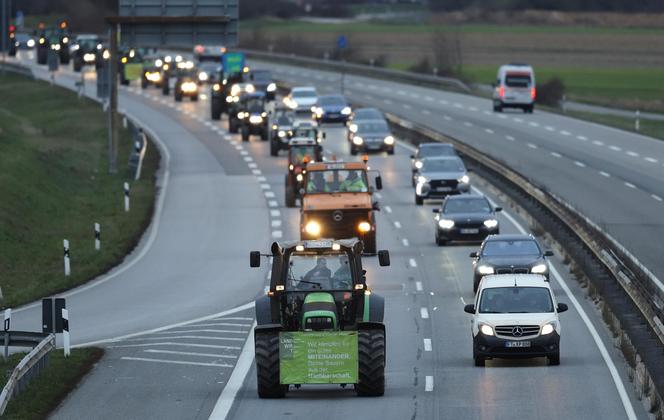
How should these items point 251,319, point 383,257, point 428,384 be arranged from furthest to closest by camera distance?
point 251,319
point 428,384
point 383,257

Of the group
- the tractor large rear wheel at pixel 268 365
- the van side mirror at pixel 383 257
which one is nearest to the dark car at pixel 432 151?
the van side mirror at pixel 383 257

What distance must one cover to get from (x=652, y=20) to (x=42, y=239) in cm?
10999

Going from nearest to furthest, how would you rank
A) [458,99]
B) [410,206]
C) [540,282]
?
[540,282]
[410,206]
[458,99]

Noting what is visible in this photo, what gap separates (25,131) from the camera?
80.2 meters

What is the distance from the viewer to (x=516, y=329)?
26.5 metres

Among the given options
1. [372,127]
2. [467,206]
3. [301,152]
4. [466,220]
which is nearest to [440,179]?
[301,152]

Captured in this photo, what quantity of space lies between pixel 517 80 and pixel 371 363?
209 feet

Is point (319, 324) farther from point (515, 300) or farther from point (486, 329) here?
point (515, 300)

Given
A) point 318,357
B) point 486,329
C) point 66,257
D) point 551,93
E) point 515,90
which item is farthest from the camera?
point 551,93

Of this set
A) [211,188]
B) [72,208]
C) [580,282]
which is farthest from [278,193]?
[580,282]

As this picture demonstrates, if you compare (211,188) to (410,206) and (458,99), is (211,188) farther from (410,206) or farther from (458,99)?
(458,99)

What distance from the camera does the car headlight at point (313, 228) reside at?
135 feet

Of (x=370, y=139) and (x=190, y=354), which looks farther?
(x=370, y=139)

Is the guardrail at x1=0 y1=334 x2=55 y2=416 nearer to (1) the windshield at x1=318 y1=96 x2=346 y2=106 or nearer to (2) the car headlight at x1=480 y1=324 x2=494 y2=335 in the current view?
(2) the car headlight at x1=480 y1=324 x2=494 y2=335
